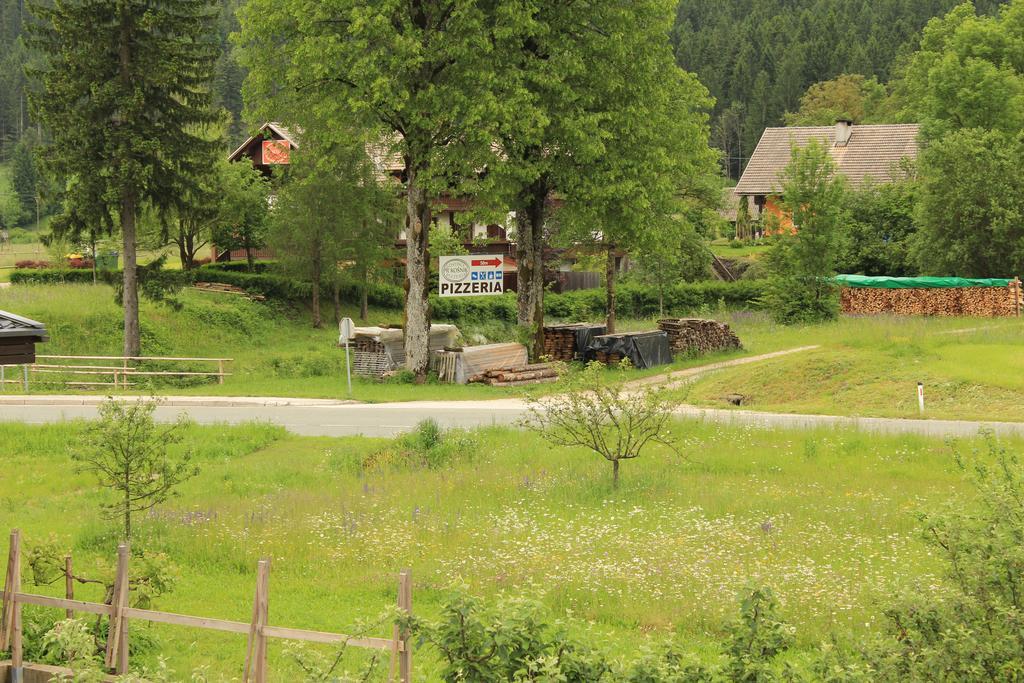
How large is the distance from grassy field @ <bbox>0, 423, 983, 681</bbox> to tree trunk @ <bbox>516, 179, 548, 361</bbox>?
46.6 feet

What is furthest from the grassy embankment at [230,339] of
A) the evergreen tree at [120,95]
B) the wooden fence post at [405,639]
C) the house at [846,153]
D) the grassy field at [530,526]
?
the house at [846,153]

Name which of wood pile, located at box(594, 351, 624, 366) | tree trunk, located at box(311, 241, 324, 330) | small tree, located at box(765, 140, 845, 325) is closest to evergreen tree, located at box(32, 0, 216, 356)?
tree trunk, located at box(311, 241, 324, 330)

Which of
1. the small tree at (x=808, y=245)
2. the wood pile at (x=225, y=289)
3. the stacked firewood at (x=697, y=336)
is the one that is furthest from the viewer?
the wood pile at (x=225, y=289)

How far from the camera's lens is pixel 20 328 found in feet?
38.2

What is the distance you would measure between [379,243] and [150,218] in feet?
33.7

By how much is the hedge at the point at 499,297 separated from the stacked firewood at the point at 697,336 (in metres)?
7.32

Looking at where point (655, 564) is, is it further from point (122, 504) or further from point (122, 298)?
point (122, 298)

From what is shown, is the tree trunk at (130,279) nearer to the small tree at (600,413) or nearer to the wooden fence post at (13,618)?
the small tree at (600,413)

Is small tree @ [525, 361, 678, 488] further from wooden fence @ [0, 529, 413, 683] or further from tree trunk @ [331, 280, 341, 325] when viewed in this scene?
tree trunk @ [331, 280, 341, 325]

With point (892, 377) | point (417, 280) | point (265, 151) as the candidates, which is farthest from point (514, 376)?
point (265, 151)

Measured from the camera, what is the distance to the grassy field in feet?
42.4

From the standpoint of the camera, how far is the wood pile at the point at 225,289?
5088 centimetres

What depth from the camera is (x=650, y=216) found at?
39.1m

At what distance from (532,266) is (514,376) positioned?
465 cm
